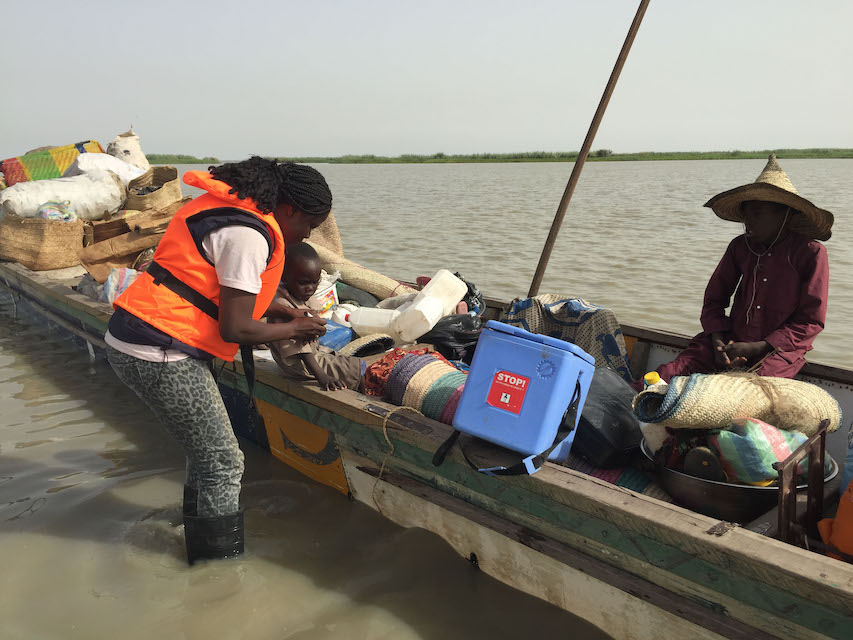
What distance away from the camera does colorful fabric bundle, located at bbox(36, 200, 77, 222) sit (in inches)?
255

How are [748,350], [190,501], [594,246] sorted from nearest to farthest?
[190,501] < [748,350] < [594,246]

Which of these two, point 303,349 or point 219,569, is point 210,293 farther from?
point 219,569

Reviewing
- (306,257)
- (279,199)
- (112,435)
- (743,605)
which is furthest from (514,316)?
(112,435)

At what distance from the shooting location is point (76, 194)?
6.88 metres

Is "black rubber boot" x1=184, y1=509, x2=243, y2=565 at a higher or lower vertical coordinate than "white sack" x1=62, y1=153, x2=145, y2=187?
lower

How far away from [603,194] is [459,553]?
20280mm

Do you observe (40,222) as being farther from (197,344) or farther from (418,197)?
(418,197)

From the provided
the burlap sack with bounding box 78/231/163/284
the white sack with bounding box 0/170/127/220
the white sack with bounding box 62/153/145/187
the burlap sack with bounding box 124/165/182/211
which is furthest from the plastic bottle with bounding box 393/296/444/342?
the white sack with bounding box 62/153/145/187

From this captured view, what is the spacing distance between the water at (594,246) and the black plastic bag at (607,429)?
3933 mm

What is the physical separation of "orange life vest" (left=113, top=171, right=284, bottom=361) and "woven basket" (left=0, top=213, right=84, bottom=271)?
4.90m

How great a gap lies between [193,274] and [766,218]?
2625 mm

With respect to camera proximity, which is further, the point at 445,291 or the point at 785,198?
the point at 445,291

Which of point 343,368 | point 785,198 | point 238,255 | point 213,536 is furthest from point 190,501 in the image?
point 785,198

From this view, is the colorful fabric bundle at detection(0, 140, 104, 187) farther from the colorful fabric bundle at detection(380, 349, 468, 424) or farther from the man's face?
the man's face
